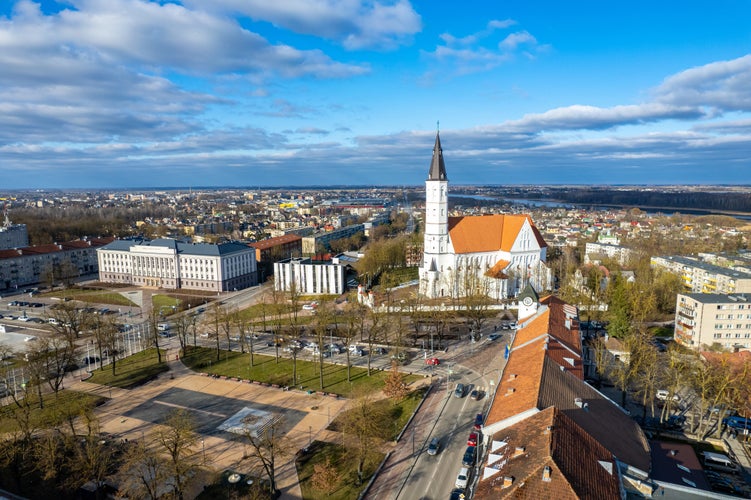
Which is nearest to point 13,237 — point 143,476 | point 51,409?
point 51,409

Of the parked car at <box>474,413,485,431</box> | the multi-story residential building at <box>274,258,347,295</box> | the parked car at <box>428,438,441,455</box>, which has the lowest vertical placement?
the parked car at <box>428,438,441,455</box>

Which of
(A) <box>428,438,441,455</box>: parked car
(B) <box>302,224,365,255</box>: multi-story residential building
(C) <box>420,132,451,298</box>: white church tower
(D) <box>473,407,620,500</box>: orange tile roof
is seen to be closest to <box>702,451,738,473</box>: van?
(D) <box>473,407,620,500</box>: orange tile roof

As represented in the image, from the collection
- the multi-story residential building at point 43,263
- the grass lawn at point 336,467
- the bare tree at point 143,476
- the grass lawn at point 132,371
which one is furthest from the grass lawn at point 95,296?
the grass lawn at point 336,467

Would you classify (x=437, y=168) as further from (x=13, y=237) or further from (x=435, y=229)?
(x=13, y=237)

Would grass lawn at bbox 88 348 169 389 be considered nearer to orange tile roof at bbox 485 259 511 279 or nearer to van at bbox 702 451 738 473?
van at bbox 702 451 738 473

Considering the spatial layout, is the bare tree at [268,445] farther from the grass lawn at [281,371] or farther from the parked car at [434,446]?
the parked car at [434,446]

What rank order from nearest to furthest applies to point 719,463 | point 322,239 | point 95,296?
point 719,463
point 95,296
point 322,239

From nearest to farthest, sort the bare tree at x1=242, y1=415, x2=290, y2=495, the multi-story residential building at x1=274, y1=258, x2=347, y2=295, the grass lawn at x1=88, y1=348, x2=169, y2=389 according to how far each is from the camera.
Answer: the bare tree at x1=242, y1=415, x2=290, y2=495, the grass lawn at x1=88, y1=348, x2=169, y2=389, the multi-story residential building at x1=274, y1=258, x2=347, y2=295
